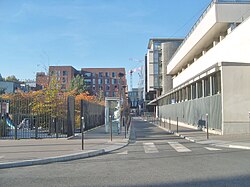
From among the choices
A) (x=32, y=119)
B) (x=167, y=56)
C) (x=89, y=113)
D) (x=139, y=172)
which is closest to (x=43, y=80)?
(x=89, y=113)

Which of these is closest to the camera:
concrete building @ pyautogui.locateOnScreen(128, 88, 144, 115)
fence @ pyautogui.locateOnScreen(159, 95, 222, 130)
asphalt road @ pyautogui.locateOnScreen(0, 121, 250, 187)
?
asphalt road @ pyautogui.locateOnScreen(0, 121, 250, 187)

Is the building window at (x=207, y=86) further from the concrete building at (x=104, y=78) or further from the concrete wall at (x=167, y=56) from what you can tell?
the concrete building at (x=104, y=78)

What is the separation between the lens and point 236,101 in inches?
852

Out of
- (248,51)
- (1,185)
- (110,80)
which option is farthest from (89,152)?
(110,80)

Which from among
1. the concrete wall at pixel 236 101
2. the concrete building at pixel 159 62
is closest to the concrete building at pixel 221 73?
the concrete wall at pixel 236 101

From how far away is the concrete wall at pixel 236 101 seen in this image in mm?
21547

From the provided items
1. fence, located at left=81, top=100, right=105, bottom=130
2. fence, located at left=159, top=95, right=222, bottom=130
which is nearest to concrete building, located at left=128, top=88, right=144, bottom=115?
fence, located at left=159, top=95, right=222, bottom=130

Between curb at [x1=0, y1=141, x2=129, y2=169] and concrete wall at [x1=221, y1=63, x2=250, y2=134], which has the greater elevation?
concrete wall at [x1=221, y1=63, x2=250, y2=134]

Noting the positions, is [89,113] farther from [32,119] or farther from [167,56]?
[167,56]

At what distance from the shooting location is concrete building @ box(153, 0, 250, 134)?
21.6 meters

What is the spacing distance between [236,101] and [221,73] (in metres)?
2.11

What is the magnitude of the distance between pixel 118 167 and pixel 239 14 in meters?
25.5

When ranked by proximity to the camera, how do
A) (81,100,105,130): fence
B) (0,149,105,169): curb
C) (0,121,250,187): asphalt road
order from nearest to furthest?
(0,121,250,187): asphalt road
(0,149,105,169): curb
(81,100,105,130): fence

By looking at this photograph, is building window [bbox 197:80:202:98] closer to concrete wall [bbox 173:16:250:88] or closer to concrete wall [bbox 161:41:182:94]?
concrete wall [bbox 173:16:250:88]
